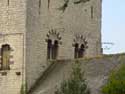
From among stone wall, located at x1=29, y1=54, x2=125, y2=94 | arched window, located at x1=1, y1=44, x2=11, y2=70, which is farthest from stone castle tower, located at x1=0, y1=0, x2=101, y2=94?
stone wall, located at x1=29, y1=54, x2=125, y2=94

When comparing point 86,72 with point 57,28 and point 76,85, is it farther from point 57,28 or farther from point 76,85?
point 76,85

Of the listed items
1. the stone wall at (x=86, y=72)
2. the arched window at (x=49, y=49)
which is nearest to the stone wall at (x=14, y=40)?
the stone wall at (x=86, y=72)

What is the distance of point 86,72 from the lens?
40938mm

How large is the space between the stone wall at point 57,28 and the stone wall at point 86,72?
2.22 feet

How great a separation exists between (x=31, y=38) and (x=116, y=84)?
31.7 ft

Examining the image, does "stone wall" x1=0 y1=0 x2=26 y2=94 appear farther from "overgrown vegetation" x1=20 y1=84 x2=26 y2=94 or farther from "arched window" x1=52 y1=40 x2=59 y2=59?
"arched window" x1=52 y1=40 x2=59 y2=59

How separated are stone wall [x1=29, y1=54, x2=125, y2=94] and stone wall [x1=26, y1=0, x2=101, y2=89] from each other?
2.22 ft

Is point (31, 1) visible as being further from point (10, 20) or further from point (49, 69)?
point (49, 69)

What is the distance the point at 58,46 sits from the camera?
45594 millimetres

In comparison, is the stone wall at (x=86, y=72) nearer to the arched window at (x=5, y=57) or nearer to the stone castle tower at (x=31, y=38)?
the stone castle tower at (x=31, y=38)

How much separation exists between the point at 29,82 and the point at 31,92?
745 mm

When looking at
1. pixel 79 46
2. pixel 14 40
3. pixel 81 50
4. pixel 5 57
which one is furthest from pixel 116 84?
pixel 81 50

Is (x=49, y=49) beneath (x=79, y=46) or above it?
beneath

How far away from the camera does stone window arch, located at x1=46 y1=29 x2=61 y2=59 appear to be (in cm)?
4486
